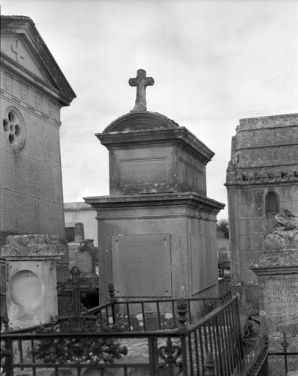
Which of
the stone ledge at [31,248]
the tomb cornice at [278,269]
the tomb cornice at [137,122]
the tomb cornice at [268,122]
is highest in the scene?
the tomb cornice at [268,122]

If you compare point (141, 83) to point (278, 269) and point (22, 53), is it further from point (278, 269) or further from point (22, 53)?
point (278, 269)

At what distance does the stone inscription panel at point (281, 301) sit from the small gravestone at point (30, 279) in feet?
10.1

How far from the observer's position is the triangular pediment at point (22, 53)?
31.5 feet

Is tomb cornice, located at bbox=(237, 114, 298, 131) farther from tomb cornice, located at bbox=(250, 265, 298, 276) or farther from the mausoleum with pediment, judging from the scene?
tomb cornice, located at bbox=(250, 265, 298, 276)

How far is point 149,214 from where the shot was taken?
813 cm

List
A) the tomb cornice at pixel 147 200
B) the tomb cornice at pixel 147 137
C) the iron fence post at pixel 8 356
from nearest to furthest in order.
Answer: the iron fence post at pixel 8 356 → the tomb cornice at pixel 147 200 → the tomb cornice at pixel 147 137

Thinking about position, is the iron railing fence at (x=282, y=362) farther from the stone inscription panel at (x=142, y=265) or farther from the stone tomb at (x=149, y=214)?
the stone inscription panel at (x=142, y=265)

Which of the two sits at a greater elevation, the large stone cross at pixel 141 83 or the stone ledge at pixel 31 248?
the large stone cross at pixel 141 83

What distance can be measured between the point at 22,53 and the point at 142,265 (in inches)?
176

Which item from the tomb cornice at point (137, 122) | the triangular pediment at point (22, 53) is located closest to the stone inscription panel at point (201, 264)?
the tomb cornice at point (137, 122)

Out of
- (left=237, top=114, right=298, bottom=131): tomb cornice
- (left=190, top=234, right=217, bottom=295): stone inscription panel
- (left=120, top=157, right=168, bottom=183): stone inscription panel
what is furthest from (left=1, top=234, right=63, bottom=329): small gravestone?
(left=237, top=114, right=298, bottom=131): tomb cornice

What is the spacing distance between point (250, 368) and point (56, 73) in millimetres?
7220

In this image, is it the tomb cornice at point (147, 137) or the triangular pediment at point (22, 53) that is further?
the triangular pediment at point (22, 53)

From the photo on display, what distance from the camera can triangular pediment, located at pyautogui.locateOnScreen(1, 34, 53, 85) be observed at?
31.5 feet
